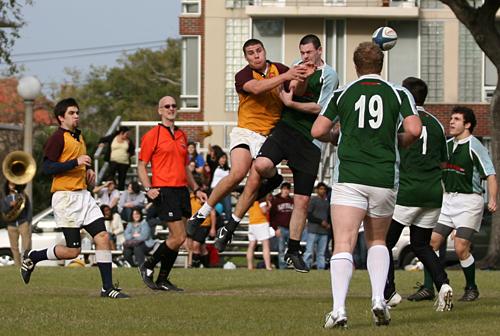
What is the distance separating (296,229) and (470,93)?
108ft

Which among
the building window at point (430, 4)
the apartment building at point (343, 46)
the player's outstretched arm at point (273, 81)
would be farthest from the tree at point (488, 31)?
the player's outstretched arm at point (273, 81)

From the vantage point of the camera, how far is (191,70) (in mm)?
46406

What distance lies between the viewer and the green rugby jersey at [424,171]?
13906mm

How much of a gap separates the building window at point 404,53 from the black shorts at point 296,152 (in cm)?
3231

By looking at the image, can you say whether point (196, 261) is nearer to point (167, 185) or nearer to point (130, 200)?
point (130, 200)

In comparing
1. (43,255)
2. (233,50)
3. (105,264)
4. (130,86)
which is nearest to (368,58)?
(105,264)

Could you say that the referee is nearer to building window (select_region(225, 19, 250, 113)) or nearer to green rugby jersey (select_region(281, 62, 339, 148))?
green rugby jersey (select_region(281, 62, 339, 148))

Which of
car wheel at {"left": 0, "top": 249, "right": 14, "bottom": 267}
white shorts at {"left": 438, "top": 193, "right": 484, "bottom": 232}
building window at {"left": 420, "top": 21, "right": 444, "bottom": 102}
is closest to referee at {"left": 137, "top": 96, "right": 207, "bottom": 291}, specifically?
white shorts at {"left": 438, "top": 193, "right": 484, "bottom": 232}

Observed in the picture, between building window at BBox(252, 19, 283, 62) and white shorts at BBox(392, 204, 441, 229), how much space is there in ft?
104

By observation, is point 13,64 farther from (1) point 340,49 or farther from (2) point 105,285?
(2) point 105,285

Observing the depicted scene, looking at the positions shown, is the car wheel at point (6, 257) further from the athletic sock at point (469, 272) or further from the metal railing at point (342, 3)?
the metal railing at point (342, 3)

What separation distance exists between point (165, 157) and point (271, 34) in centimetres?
2966

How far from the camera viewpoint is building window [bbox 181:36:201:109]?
151ft

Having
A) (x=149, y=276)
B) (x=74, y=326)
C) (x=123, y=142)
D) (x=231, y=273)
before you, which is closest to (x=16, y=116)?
(x=123, y=142)
